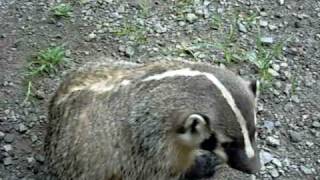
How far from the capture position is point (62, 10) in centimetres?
594

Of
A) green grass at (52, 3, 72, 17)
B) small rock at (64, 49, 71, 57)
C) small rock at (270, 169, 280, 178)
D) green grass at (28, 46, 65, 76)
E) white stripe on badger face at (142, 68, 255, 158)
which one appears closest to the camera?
white stripe on badger face at (142, 68, 255, 158)

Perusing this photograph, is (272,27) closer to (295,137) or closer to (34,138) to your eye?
(295,137)

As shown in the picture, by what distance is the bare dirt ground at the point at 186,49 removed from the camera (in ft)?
17.1

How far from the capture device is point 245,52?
226 inches

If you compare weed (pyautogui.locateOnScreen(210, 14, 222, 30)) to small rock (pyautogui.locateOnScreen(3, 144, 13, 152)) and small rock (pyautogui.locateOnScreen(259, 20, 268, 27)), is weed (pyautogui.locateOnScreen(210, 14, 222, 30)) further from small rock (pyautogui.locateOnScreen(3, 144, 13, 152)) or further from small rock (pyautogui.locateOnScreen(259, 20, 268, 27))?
small rock (pyautogui.locateOnScreen(3, 144, 13, 152))

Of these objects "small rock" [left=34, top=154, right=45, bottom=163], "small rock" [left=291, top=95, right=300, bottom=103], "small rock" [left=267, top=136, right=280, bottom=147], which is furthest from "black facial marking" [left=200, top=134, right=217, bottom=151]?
"small rock" [left=291, top=95, right=300, bottom=103]

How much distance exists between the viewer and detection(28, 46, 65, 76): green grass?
5609 millimetres

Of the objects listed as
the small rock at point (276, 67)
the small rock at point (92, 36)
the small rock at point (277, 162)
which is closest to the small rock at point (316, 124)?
the small rock at point (277, 162)

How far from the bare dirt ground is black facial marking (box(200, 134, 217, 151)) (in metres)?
0.85

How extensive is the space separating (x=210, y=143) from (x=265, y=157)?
3.20ft

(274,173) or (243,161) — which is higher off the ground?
(243,161)

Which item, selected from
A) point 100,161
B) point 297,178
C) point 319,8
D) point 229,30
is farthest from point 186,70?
point 319,8

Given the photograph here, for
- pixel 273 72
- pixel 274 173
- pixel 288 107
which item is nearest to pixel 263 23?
pixel 273 72

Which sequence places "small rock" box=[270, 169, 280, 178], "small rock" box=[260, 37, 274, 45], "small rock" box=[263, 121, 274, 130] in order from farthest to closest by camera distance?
"small rock" box=[260, 37, 274, 45]
"small rock" box=[263, 121, 274, 130]
"small rock" box=[270, 169, 280, 178]
